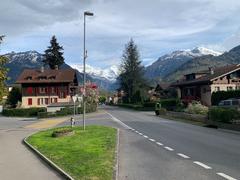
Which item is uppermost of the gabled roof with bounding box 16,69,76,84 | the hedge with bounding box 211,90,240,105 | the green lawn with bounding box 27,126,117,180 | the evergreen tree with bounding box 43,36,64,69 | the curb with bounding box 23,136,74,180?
the evergreen tree with bounding box 43,36,64,69

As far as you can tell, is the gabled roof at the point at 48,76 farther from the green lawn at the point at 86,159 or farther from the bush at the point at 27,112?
the green lawn at the point at 86,159

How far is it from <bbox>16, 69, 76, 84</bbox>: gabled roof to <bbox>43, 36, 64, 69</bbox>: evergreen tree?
964 centimetres

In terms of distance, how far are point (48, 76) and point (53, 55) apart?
1313cm

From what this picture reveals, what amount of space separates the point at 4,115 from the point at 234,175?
75847 millimetres

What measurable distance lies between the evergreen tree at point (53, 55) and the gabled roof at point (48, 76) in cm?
964

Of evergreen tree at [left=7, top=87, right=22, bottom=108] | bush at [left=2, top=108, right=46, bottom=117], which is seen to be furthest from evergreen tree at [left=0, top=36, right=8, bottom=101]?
evergreen tree at [left=7, top=87, right=22, bottom=108]

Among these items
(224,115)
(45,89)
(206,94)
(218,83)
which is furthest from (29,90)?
(224,115)

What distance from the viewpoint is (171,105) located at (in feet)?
261

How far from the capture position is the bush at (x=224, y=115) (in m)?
28.8

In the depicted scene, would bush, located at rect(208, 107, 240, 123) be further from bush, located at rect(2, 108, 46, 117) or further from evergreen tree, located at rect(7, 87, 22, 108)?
evergreen tree, located at rect(7, 87, 22, 108)

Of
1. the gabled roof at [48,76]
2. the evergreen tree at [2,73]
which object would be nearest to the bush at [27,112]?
the gabled roof at [48,76]

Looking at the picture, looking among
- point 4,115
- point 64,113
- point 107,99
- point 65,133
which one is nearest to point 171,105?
point 64,113

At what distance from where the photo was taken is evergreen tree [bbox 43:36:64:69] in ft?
363

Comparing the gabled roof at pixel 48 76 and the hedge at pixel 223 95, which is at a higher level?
the gabled roof at pixel 48 76
